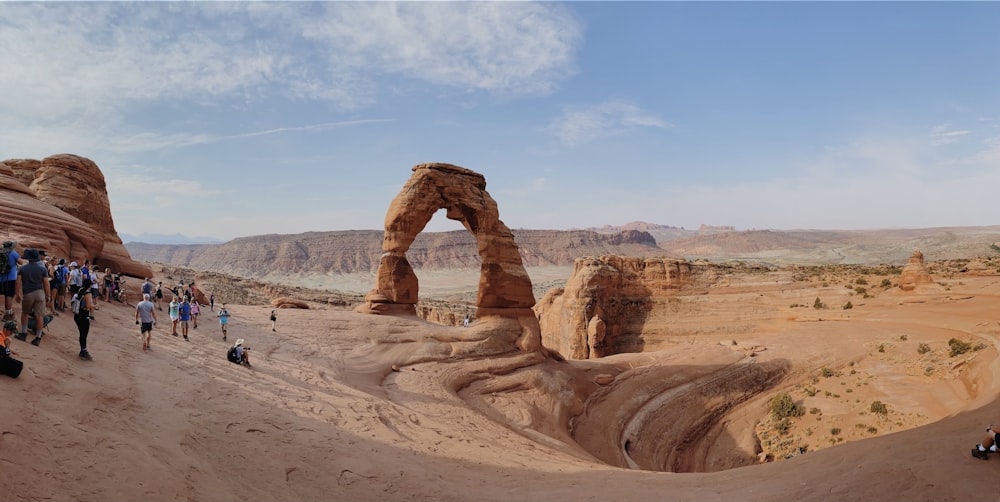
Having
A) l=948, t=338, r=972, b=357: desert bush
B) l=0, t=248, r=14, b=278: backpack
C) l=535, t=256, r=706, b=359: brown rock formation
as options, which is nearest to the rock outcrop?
l=0, t=248, r=14, b=278: backpack

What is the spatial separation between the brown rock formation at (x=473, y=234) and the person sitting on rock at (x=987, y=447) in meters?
17.1

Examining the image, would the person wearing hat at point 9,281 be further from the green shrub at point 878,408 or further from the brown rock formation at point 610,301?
the brown rock formation at point 610,301

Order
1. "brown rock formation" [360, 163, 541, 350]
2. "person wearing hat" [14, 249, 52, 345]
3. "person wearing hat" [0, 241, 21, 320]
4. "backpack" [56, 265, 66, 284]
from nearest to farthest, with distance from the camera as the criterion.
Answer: "person wearing hat" [14, 249, 52, 345] < "person wearing hat" [0, 241, 21, 320] < "backpack" [56, 265, 66, 284] < "brown rock formation" [360, 163, 541, 350]

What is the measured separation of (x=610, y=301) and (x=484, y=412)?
2538 centimetres

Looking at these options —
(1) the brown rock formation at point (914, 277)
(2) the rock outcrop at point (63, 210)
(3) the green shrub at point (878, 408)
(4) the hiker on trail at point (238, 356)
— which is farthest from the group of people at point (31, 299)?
(1) the brown rock formation at point (914, 277)

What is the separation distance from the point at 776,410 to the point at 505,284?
14.2 metres

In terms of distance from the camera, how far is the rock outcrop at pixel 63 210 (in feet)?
60.3

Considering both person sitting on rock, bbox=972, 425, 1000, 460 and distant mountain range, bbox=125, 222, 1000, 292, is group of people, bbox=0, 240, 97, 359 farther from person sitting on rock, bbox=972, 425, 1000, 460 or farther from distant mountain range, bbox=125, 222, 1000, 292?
distant mountain range, bbox=125, 222, 1000, 292

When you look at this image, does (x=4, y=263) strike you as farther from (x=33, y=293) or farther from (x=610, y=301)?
(x=610, y=301)

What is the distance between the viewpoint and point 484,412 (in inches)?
664

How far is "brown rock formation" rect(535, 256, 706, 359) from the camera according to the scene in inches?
1528

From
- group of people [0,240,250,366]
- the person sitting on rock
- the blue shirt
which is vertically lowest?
the person sitting on rock

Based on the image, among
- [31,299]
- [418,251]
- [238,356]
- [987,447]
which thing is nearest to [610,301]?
[238,356]

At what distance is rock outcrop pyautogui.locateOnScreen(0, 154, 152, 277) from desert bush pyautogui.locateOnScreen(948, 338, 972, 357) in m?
36.8
